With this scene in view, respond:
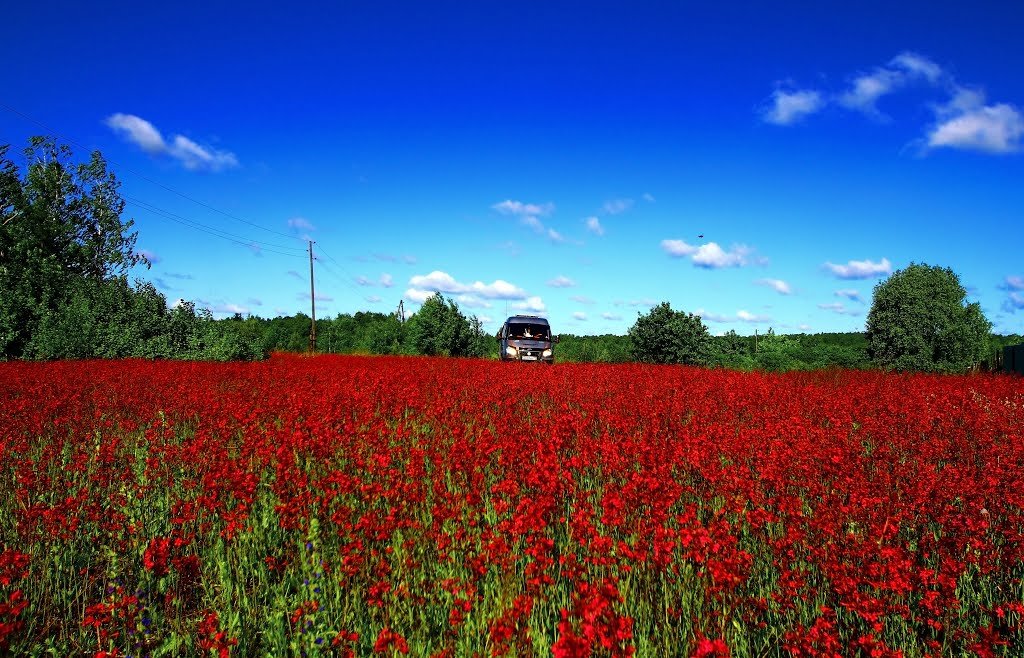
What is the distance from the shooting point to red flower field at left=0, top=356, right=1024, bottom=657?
8.96 ft

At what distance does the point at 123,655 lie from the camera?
238 centimetres

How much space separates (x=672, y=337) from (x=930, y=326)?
41.6 feet

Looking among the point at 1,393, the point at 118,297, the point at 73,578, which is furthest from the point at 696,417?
Answer: the point at 118,297

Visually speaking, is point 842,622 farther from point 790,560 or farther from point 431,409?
point 431,409

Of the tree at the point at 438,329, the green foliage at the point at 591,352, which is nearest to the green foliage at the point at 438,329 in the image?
the tree at the point at 438,329

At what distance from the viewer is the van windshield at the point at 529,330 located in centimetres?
2434

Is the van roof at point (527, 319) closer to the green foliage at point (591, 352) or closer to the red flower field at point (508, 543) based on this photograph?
the green foliage at point (591, 352)

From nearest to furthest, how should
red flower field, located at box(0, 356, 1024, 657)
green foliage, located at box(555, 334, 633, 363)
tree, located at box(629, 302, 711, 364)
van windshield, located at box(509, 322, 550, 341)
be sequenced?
red flower field, located at box(0, 356, 1024, 657) → van windshield, located at box(509, 322, 550, 341) → tree, located at box(629, 302, 711, 364) → green foliage, located at box(555, 334, 633, 363)

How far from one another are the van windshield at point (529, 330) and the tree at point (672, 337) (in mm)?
7226

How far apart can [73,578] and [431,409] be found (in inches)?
204

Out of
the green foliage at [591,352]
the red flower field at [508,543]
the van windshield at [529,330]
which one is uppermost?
the van windshield at [529,330]

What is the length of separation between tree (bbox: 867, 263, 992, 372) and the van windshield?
18.0 m

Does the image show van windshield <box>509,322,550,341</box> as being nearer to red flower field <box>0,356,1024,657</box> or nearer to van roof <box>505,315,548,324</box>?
van roof <box>505,315,548,324</box>

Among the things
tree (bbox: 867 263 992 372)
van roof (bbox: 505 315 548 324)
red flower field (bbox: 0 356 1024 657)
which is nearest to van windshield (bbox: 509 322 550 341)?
van roof (bbox: 505 315 548 324)
